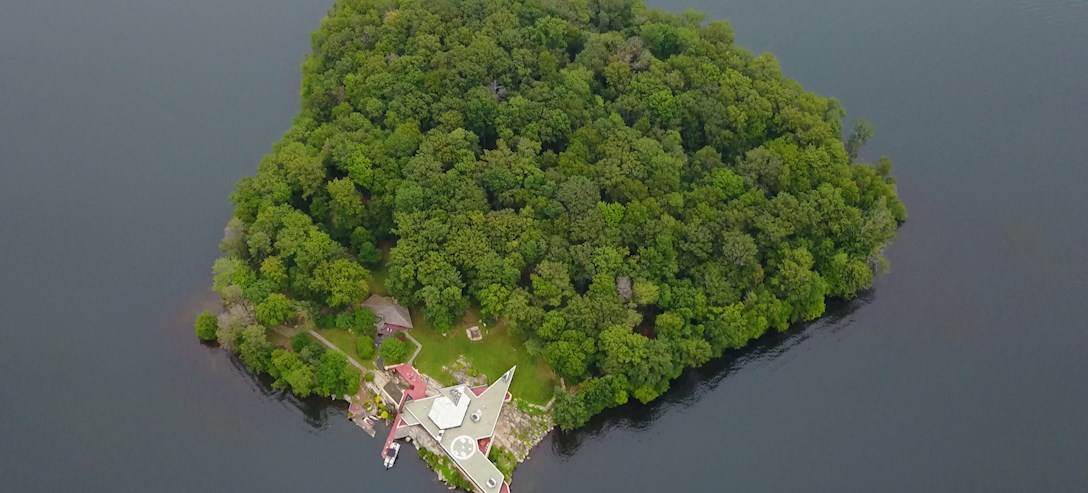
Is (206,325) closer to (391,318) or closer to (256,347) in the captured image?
(256,347)

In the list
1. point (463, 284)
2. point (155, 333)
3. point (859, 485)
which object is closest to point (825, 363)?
point (859, 485)

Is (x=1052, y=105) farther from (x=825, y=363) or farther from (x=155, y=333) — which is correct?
(x=155, y=333)

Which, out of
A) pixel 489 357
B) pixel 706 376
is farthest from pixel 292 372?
pixel 706 376

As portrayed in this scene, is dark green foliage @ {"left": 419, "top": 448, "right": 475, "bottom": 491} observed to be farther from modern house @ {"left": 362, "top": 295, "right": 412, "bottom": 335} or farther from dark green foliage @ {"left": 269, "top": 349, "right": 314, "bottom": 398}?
modern house @ {"left": 362, "top": 295, "right": 412, "bottom": 335}

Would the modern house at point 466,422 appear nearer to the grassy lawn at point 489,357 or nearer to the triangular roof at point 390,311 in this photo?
the grassy lawn at point 489,357

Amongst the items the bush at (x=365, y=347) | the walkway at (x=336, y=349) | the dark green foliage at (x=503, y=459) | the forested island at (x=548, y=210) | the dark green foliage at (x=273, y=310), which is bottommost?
the dark green foliage at (x=503, y=459)

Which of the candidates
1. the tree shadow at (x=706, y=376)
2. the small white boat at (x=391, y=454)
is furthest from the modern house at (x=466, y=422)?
the tree shadow at (x=706, y=376)

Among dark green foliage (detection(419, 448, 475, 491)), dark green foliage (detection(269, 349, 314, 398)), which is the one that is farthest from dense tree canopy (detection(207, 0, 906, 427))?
dark green foliage (detection(419, 448, 475, 491))
